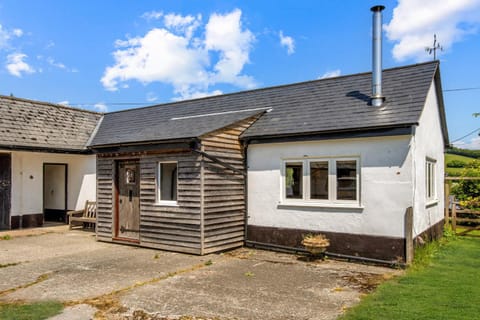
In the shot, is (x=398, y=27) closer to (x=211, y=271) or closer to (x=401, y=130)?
(x=401, y=130)

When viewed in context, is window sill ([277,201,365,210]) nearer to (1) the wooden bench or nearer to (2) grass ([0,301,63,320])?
(2) grass ([0,301,63,320])

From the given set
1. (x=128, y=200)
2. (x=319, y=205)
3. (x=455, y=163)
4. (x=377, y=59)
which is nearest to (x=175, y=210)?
(x=128, y=200)

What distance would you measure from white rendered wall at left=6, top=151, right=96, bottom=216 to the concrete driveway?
12.8 feet

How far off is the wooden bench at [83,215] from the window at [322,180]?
314 inches

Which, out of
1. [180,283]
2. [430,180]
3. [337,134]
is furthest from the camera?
[430,180]

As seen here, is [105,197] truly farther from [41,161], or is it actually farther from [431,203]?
[431,203]

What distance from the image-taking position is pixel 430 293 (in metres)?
5.78

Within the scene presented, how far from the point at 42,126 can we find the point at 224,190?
8.50 m

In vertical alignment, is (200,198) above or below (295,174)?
below

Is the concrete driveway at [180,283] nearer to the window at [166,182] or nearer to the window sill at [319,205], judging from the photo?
the window sill at [319,205]

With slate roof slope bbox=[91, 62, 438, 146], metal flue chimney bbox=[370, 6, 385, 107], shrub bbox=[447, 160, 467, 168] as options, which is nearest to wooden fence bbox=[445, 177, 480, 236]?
slate roof slope bbox=[91, 62, 438, 146]

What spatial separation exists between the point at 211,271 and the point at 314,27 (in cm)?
1057

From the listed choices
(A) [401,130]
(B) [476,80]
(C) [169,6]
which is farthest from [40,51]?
(B) [476,80]

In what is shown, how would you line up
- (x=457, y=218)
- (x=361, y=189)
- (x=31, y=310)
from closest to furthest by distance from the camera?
(x=31, y=310), (x=361, y=189), (x=457, y=218)
